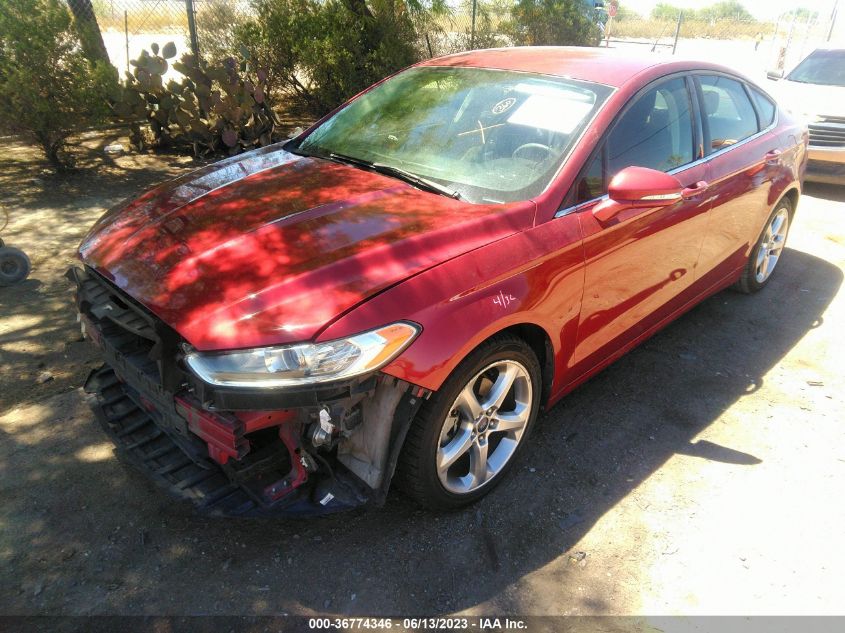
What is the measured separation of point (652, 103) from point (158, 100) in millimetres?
5737

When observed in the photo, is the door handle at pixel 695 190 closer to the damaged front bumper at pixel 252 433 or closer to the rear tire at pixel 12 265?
the damaged front bumper at pixel 252 433

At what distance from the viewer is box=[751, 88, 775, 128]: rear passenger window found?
436cm

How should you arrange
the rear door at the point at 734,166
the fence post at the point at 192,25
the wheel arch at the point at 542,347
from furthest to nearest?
1. the fence post at the point at 192,25
2. the rear door at the point at 734,166
3. the wheel arch at the point at 542,347

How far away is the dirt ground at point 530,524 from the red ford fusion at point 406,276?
322mm

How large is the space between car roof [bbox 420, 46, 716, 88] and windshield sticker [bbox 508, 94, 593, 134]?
0.20 m

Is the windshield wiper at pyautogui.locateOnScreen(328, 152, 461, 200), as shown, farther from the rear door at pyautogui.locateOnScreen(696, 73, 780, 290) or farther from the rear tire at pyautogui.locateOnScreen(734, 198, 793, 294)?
the rear tire at pyautogui.locateOnScreen(734, 198, 793, 294)

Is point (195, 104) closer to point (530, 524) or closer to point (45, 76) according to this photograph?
point (45, 76)

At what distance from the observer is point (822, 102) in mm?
7746

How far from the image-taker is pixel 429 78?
12.1 feet

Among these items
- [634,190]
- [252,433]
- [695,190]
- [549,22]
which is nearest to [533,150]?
[634,190]

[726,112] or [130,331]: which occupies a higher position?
[726,112]

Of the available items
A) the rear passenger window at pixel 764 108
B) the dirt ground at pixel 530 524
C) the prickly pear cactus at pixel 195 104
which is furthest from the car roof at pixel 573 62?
the prickly pear cactus at pixel 195 104

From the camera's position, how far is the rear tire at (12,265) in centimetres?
430

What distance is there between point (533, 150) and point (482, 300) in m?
0.96
